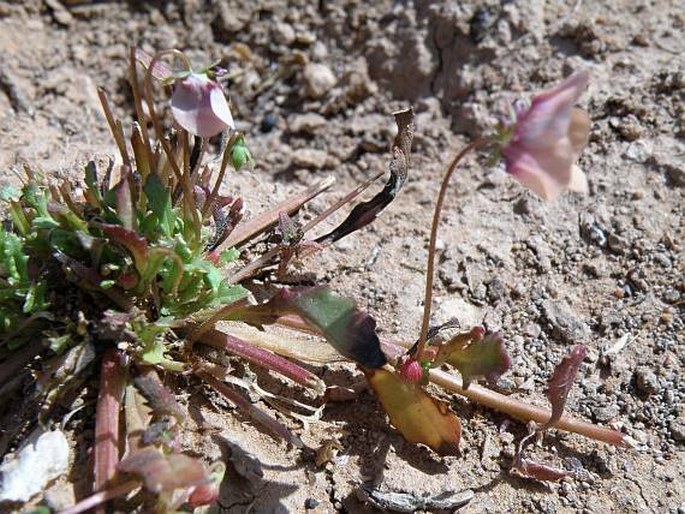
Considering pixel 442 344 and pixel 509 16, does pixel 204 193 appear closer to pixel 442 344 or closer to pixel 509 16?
pixel 442 344

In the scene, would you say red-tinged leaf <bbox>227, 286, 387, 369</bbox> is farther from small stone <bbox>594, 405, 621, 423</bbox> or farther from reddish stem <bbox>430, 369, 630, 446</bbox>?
small stone <bbox>594, 405, 621, 423</bbox>

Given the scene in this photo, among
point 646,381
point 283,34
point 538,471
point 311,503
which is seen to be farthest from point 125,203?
point 283,34

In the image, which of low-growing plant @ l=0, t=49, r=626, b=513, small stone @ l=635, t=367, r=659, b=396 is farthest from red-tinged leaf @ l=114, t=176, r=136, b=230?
small stone @ l=635, t=367, r=659, b=396

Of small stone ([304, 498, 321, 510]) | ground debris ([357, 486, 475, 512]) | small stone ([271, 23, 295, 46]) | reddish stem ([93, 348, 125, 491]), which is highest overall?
small stone ([271, 23, 295, 46])

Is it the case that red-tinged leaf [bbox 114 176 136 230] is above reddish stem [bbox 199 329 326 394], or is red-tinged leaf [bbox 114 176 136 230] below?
above

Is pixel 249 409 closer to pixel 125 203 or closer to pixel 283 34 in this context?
pixel 125 203

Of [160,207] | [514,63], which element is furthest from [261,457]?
[514,63]

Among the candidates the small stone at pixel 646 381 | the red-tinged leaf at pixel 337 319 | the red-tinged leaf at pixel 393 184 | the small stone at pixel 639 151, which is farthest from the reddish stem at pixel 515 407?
the small stone at pixel 639 151
